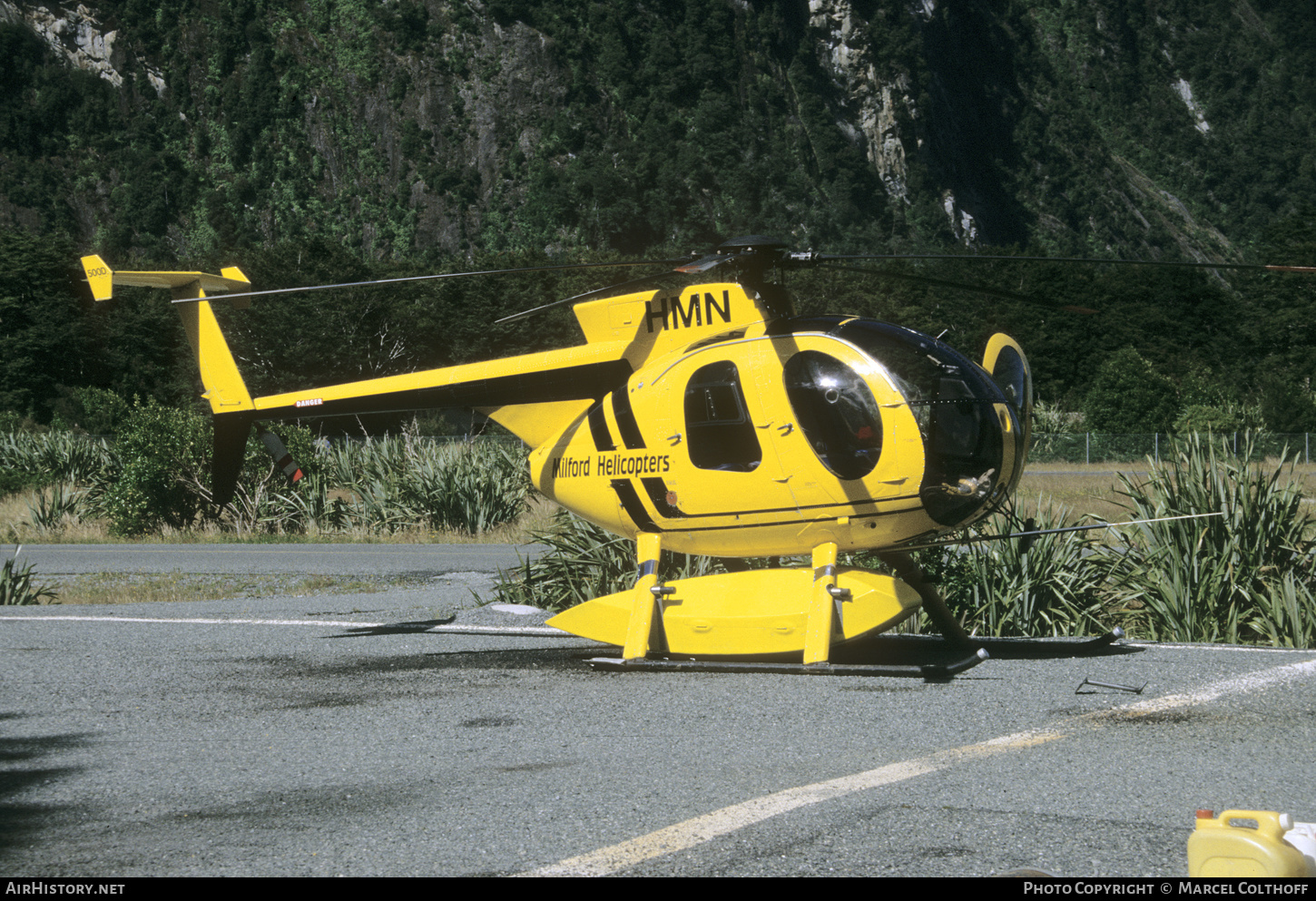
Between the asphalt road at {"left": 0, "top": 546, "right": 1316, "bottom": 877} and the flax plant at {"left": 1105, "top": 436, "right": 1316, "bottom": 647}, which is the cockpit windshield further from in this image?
the flax plant at {"left": 1105, "top": 436, "right": 1316, "bottom": 647}

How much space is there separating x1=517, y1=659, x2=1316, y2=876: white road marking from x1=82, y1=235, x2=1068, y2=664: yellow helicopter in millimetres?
1793

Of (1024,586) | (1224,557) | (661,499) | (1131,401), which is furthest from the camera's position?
(1131,401)

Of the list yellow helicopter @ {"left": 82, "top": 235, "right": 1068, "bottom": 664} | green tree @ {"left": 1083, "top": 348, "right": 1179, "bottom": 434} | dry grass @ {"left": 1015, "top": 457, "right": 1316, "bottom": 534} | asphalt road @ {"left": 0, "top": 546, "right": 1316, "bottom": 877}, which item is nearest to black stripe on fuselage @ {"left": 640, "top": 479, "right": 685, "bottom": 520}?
yellow helicopter @ {"left": 82, "top": 235, "right": 1068, "bottom": 664}

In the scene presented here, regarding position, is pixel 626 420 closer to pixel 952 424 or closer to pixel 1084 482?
pixel 952 424

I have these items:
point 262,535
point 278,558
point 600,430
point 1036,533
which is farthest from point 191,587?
point 1036,533

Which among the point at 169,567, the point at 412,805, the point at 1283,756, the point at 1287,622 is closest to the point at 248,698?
the point at 412,805

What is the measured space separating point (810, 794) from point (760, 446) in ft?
12.5

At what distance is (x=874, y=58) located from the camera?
A: 525 feet

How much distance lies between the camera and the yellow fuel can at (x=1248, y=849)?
2670mm

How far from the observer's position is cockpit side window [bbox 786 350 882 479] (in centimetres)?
815

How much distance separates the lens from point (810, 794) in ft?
16.9

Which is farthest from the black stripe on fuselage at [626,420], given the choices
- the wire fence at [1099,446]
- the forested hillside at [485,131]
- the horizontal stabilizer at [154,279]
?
the forested hillside at [485,131]

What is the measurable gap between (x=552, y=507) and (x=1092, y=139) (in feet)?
633

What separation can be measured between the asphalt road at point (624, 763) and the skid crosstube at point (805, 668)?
94 mm
